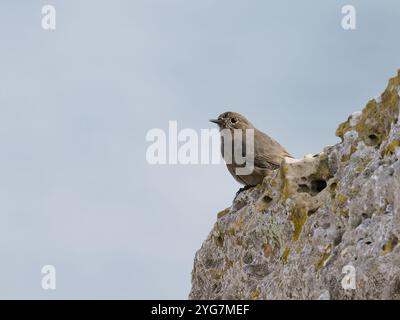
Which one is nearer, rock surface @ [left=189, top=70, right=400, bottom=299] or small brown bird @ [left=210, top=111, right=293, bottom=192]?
rock surface @ [left=189, top=70, right=400, bottom=299]

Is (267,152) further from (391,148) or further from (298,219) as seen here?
(391,148)

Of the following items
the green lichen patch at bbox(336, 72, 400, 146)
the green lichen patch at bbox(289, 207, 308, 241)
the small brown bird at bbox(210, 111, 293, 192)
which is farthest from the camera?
the small brown bird at bbox(210, 111, 293, 192)

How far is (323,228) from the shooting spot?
10602mm

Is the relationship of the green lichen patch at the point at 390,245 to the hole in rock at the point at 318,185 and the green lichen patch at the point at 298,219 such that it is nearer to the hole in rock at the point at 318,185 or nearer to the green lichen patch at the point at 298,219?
the green lichen patch at the point at 298,219

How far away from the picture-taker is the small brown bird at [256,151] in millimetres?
15328

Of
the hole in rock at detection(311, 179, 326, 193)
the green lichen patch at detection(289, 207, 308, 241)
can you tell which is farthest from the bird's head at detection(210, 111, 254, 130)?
the green lichen patch at detection(289, 207, 308, 241)

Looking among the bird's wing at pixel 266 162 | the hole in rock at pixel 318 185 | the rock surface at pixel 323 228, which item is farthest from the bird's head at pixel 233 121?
the hole in rock at pixel 318 185

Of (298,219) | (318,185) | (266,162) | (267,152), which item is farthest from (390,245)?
(267,152)

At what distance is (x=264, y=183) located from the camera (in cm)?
1310

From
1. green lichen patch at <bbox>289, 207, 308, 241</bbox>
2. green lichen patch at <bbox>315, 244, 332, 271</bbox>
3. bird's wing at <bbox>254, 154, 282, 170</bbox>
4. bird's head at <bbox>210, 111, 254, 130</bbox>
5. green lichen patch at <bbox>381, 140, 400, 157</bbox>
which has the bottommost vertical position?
green lichen patch at <bbox>315, 244, 332, 271</bbox>

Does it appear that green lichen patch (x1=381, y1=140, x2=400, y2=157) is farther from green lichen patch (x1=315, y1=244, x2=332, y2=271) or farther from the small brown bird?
the small brown bird

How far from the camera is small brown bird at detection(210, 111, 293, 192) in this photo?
1533 centimetres
